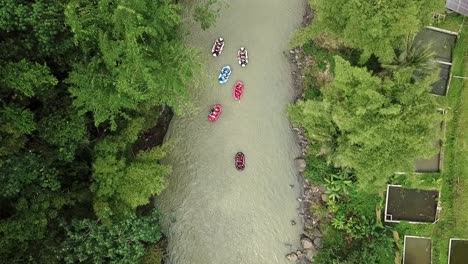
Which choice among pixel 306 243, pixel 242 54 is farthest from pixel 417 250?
pixel 242 54

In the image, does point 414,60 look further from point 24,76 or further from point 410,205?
point 24,76

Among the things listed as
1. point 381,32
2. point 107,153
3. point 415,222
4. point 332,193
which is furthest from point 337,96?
point 107,153

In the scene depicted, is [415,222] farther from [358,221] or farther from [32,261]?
[32,261]

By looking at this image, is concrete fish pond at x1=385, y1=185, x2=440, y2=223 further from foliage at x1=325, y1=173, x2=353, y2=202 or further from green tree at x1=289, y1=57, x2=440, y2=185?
green tree at x1=289, y1=57, x2=440, y2=185

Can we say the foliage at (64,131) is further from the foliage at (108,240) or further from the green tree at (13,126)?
the foliage at (108,240)

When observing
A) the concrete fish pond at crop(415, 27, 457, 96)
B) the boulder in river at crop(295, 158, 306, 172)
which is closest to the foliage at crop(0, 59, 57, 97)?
the boulder in river at crop(295, 158, 306, 172)

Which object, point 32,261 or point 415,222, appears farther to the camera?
point 415,222

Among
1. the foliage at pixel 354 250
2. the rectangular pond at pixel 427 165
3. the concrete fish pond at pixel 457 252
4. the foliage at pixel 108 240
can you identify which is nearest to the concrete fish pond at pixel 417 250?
the foliage at pixel 354 250
